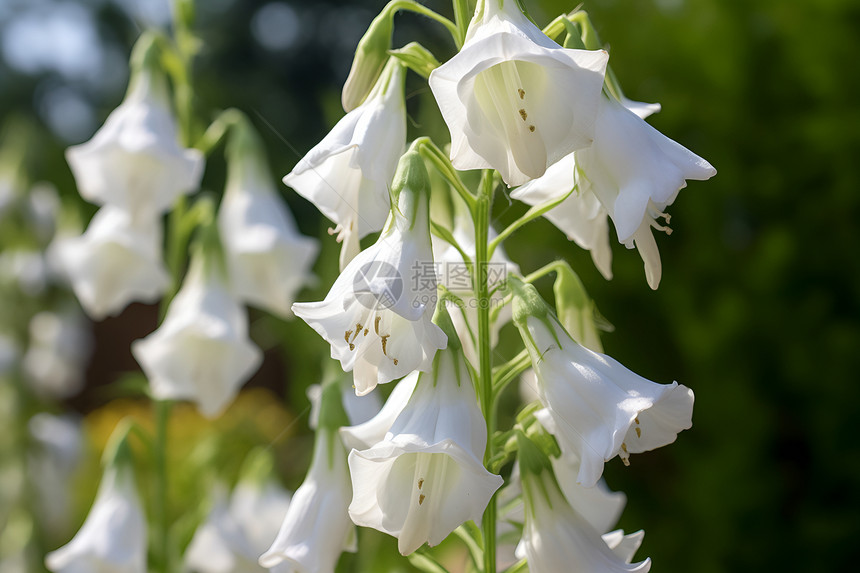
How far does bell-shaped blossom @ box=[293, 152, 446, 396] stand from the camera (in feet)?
2.04

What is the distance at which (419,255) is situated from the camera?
65 cm

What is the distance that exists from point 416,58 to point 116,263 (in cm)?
106

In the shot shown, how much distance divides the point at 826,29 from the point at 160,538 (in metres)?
2.15

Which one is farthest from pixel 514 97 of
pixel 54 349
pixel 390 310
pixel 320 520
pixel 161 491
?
pixel 54 349

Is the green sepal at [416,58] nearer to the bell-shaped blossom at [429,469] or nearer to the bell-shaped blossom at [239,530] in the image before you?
the bell-shaped blossom at [429,469]

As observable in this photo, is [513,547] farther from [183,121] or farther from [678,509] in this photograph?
[678,509]

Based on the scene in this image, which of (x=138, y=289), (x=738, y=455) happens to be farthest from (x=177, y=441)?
(x=738, y=455)

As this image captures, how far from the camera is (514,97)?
66 centimetres

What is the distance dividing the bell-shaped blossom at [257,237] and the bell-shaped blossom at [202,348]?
3.8 inches

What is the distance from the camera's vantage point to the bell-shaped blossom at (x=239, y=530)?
133 cm

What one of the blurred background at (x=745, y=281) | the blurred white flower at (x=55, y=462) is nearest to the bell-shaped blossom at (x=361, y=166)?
the blurred background at (x=745, y=281)

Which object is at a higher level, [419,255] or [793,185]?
[419,255]

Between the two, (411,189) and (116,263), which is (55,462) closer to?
(116,263)

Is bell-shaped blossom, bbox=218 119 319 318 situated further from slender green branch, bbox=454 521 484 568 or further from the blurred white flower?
the blurred white flower
